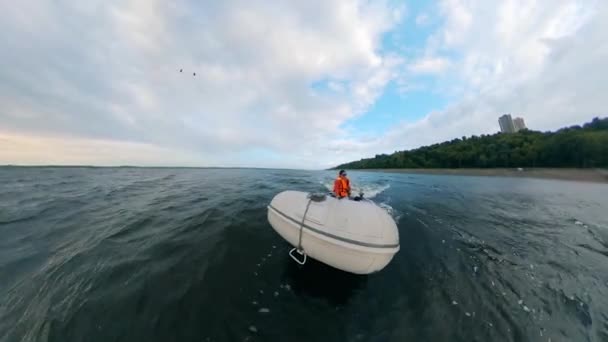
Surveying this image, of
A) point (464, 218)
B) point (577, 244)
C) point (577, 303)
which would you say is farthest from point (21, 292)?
point (577, 244)

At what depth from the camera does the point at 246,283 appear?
3.45 m

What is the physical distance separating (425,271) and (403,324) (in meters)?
1.69

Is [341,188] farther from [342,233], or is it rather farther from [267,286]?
[267,286]

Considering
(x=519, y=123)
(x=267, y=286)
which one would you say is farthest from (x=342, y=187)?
(x=519, y=123)

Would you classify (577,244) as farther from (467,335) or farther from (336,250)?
(336,250)

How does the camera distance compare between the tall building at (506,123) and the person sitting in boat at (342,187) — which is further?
the tall building at (506,123)

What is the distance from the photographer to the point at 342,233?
3143mm

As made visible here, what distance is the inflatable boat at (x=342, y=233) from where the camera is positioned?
10.1 ft

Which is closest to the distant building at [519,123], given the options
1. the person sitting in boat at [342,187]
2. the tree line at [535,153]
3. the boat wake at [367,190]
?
the tree line at [535,153]

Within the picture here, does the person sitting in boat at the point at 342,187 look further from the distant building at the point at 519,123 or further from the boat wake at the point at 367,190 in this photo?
the distant building at the point at 519,123

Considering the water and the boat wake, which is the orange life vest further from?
the boat wake

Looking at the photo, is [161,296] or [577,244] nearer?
[161,296]

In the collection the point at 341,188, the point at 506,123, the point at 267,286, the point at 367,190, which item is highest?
the point at 506,123

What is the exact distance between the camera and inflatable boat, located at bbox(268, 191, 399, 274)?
3064mm
